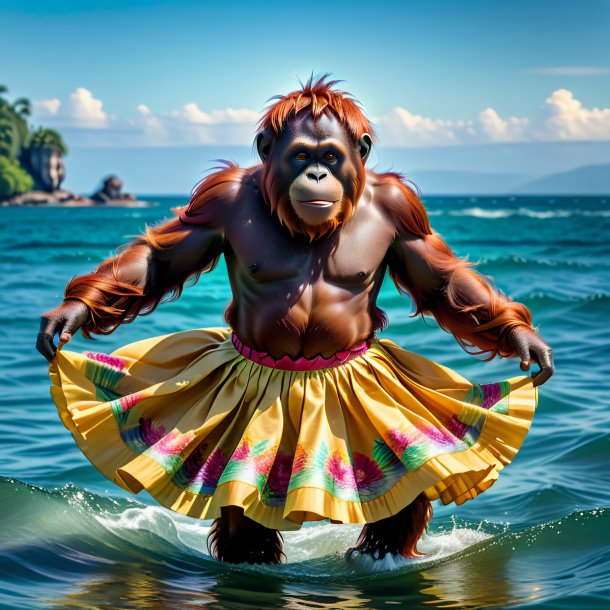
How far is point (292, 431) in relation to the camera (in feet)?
13.0

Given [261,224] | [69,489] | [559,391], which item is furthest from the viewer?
[559,391]

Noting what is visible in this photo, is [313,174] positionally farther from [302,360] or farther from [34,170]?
[34,170]

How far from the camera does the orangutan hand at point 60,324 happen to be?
12.7 ft

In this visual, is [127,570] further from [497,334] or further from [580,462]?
[580,462]

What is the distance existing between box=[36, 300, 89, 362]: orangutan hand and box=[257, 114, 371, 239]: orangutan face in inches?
29.7

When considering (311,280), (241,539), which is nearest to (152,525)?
(241,539)

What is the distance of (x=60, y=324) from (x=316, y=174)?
992 mm

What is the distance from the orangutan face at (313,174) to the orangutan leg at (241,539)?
1.00m

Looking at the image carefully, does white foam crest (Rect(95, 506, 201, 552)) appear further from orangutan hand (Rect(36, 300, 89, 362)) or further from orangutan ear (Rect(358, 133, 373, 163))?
Result: orangutan ear (Rect(358, 133, 373, 163))

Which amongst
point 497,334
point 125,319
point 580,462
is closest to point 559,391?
point 580,462

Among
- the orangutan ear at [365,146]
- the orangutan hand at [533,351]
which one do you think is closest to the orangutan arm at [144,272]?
the orangutan ear at [365,146]

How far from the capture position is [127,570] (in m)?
4.07

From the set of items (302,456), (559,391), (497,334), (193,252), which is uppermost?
(193,252)

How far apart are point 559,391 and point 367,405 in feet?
12.9
